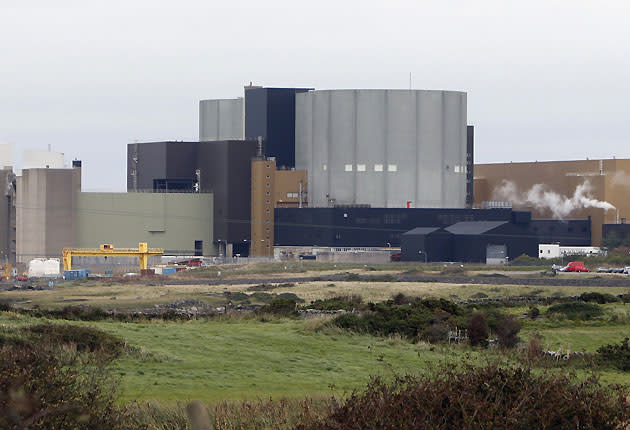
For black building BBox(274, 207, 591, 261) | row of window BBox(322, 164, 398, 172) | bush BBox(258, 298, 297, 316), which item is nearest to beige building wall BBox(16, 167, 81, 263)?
black building BBox(274, 207, 591, 261)

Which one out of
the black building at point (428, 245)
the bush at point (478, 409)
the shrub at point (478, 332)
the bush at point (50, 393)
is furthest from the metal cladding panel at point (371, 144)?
the bush at point (478, 409)

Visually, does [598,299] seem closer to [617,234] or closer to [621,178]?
[617,234]

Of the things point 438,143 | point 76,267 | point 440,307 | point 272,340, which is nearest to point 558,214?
point 438,143

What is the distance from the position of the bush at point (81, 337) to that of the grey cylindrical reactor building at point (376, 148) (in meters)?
115

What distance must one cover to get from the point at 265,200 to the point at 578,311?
94529 millimetres

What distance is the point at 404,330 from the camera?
3812 centimetres

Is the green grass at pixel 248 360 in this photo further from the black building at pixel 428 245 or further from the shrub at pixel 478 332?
the black building at pixel 428 245

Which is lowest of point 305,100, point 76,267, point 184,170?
point 76,267

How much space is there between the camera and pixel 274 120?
148000 millimetres

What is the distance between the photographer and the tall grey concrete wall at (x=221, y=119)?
163 metres

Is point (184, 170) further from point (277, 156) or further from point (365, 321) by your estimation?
point (365, 321)

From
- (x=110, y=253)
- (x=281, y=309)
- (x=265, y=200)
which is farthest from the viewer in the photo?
(x=265, y=200)

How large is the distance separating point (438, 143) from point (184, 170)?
112 ft

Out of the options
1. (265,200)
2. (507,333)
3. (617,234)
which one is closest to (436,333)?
(507,333)
